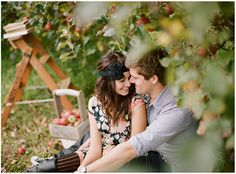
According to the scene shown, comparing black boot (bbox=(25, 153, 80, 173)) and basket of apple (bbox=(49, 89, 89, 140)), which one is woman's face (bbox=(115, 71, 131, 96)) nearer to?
black boot (bbox=(25, 153, 80, 173))

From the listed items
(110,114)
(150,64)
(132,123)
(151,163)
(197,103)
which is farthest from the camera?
(110,114)

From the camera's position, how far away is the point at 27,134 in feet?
13.0

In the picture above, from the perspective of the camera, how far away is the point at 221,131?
1194 millimetres

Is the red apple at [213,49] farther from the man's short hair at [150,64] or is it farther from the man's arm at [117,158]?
the man's arm at [117,158]

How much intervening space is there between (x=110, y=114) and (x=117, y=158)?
561 mm

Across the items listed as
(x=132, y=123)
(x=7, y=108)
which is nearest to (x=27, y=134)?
(x=7, y=108)

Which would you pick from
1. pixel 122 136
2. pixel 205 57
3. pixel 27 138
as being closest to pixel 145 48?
pixel 205 57

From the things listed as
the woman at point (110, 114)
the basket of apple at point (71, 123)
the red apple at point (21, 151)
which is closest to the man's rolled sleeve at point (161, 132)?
the woman at point (110, 114)

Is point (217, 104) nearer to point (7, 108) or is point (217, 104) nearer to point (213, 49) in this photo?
point (213, 49)

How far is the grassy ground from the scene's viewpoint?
3.40m

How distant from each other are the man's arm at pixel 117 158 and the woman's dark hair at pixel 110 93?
1.67ft

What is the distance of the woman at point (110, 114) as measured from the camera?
242 cm

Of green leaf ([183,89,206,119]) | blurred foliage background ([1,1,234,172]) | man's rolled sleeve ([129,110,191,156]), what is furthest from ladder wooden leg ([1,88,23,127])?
green leaf ([183,89,206,119])

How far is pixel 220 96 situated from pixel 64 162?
161 centimetres
